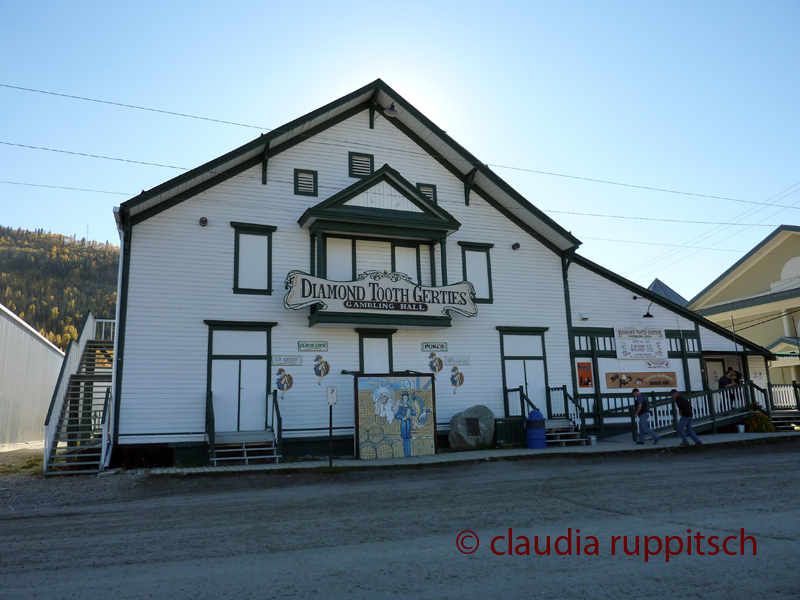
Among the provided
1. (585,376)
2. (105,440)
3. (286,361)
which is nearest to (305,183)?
(286,361)

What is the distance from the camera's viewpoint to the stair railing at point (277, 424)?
15.6 m

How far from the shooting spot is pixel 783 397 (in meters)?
24.1

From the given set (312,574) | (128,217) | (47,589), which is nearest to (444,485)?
(312,574)

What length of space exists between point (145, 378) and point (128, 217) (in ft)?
14.0

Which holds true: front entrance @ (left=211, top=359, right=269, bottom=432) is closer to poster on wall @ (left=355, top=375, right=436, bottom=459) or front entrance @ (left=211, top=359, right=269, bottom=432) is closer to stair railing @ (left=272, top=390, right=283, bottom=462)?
stair railing @ (left=272, top=390, right=283, bottom=462)

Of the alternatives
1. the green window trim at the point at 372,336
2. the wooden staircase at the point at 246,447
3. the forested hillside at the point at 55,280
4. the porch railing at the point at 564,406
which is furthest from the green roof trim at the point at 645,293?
the forested hillside at the point at 55,280

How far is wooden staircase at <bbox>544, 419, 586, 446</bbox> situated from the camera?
60.9 feet

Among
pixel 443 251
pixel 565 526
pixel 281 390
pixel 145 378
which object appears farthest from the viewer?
pixel 443 251

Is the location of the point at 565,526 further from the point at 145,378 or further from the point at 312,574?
the point at 145,378

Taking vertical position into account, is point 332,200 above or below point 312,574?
A: above

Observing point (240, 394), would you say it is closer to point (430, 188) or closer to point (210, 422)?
point (210, 422)

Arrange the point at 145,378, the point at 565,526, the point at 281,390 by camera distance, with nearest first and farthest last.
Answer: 1. the point at 565,526
2. the point at 145,378
3. the point at 281,390

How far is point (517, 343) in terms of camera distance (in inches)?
778

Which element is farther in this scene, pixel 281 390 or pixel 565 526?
pixel 281 390
